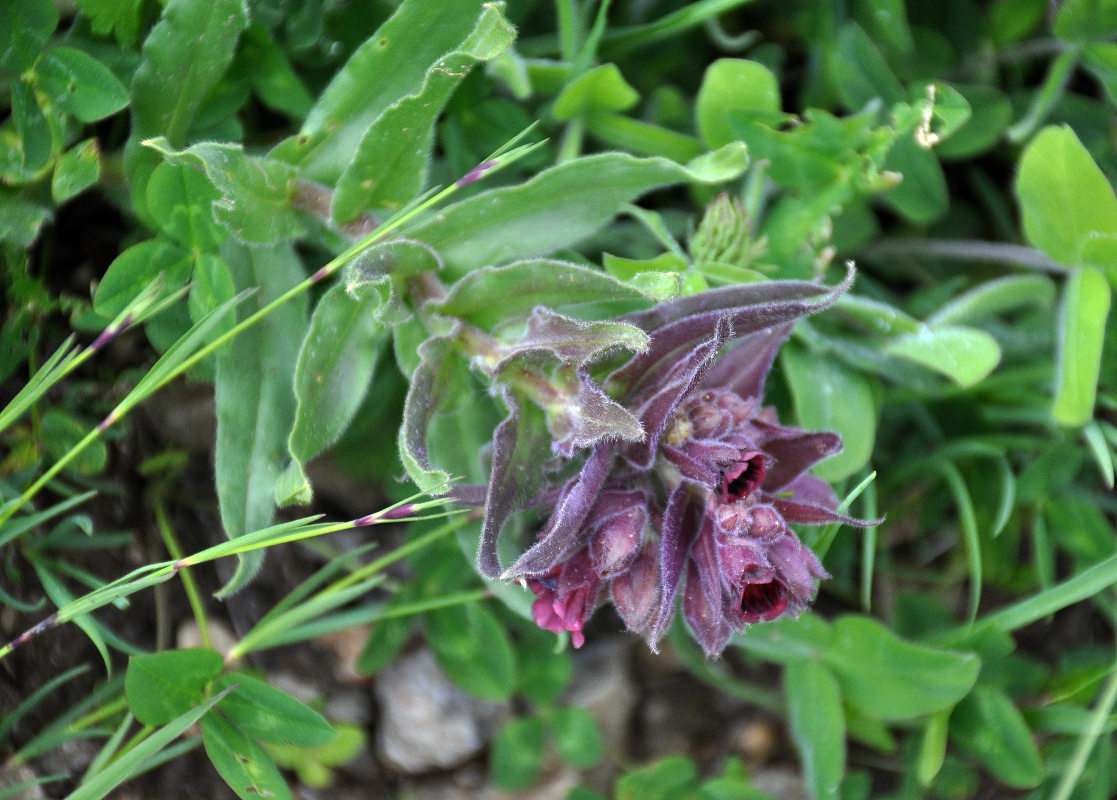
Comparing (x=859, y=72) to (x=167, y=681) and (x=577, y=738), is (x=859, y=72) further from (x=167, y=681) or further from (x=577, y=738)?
(x=167, y=681)

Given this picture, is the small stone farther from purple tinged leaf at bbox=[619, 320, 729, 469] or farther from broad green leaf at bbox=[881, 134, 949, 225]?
broad green leaf at bbox=[881, 134, 949, 225]

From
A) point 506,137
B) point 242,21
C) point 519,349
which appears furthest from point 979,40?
point 242,21

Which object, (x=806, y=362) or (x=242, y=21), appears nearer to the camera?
(x=242, y=21)

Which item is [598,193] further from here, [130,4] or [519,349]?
[130,4]

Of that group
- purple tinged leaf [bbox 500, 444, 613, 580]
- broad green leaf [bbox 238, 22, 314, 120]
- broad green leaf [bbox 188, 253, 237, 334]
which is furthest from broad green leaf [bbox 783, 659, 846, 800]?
broad green leaf [bbox 238, 22, 314, 120]

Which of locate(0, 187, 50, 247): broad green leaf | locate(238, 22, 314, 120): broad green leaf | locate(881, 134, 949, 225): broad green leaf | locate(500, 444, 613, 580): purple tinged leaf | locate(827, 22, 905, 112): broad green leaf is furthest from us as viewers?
locate(881, 134, 949, 225): broad green leaf
